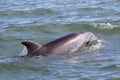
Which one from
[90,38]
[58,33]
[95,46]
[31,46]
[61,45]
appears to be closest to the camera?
[31,46]

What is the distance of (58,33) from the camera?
18078mm

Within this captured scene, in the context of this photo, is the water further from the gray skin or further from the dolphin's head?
the dolphin's head

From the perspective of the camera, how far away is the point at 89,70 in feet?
42.2

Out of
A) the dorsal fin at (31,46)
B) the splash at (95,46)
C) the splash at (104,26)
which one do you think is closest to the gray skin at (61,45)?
the dorsal fin at (31,46)

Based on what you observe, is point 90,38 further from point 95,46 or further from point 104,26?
point 104,26

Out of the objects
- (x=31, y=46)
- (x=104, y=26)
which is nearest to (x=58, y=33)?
(x=104, y=26)

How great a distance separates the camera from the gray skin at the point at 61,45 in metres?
14.2

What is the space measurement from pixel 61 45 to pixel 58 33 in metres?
3.31

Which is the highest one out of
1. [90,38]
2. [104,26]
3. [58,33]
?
[104,26]

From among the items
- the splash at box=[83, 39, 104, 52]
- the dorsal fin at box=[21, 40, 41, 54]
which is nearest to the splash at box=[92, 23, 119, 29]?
the splash at box=[83, 39, 104, 52]

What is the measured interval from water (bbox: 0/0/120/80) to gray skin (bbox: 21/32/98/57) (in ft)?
1.10

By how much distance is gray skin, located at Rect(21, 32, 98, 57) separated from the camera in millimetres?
14227

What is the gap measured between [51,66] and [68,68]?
1.69ft

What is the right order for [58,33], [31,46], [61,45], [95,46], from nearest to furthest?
[31,46] → [61,45] → [95,46] → [58,33]
